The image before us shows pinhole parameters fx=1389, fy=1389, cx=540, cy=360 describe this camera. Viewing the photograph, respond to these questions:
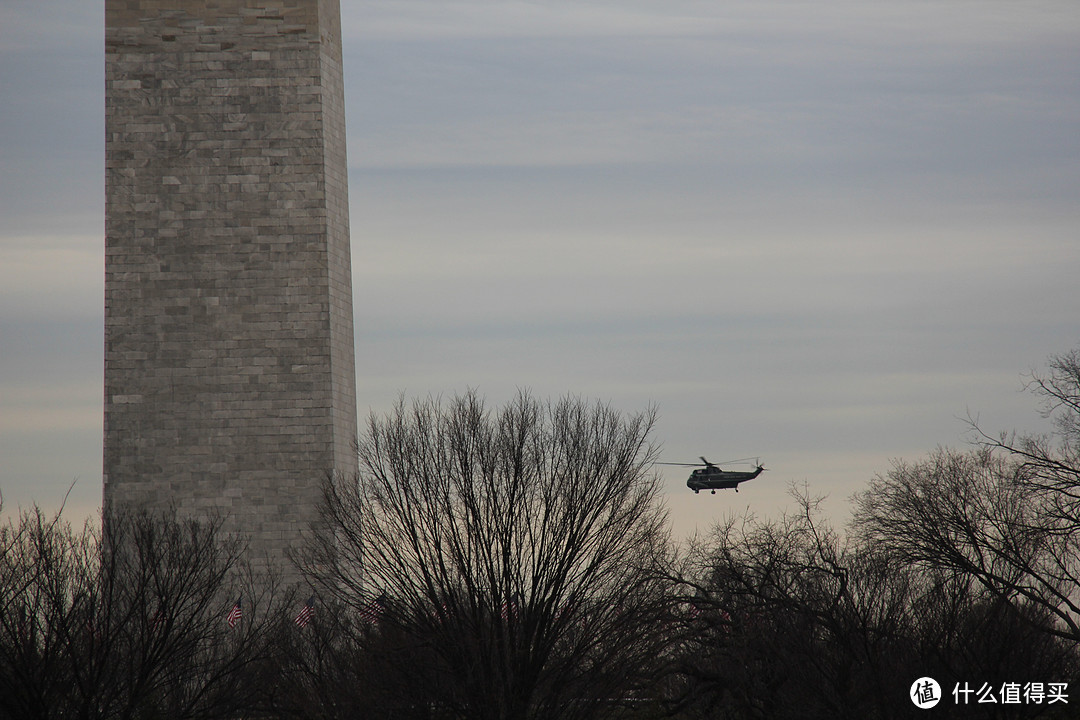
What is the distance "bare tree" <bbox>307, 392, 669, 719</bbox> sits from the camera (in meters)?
24.4

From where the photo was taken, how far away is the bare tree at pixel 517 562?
24.4 metres

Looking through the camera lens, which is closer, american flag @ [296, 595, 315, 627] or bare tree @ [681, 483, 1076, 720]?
bare tree @ [681, 483, 1076, 720]

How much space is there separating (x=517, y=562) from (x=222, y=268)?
64.0 ft

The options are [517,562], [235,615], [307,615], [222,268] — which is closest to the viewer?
[517,562]

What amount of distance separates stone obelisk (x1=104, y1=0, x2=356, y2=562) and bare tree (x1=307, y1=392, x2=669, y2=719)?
1462cm

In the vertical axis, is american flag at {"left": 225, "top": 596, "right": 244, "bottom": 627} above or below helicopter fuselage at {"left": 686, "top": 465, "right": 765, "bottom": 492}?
below

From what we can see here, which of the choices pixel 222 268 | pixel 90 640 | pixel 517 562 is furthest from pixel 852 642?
pixel 222 268

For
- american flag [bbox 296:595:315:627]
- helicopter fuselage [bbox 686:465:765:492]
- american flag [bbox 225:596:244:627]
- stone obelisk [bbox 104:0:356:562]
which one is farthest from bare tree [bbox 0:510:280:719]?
helicopter fuselage [bbox 686:465:765:492]

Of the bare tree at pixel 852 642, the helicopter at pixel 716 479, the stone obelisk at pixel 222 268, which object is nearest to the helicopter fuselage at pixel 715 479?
the helicopter at pixel 716 479

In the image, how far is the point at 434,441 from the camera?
2617 cm

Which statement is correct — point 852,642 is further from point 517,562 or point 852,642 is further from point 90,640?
point 90,640

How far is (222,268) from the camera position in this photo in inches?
1606

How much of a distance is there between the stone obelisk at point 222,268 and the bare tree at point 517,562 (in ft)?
48.0

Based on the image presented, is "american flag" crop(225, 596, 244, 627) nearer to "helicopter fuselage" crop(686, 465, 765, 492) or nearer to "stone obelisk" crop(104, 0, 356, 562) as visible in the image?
"stone obelisk" crop(104, 0, 356, 562)
